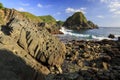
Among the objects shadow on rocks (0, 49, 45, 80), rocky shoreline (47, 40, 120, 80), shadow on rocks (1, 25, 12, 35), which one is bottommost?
rocky shoreline (47, 40, 120, 80)

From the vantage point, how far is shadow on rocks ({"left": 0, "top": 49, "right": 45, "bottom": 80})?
29.8 feet

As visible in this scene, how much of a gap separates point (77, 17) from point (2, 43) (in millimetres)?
186178

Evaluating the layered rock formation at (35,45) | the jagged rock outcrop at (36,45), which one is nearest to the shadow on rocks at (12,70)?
the layered rock formation at (35,45)

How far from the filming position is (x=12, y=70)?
9.57m

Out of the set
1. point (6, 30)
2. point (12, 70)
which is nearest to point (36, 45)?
point (6, 30)

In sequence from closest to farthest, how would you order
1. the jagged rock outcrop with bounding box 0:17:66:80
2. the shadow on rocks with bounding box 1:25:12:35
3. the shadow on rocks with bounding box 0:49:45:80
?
the shadow on rocks with bounding box 0:49:45:80
the shadow on rocks with bounding box 1:25:12:35
the jagged rock outcrop with bounding box 0:17:66:80

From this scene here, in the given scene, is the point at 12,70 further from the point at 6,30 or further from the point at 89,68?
the point at 89,68

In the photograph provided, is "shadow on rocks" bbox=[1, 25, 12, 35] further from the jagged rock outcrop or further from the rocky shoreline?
the rocky shoreline

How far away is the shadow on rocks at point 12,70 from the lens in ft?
29.8

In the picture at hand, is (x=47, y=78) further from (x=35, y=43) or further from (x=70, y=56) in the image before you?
(x=70, y=56)

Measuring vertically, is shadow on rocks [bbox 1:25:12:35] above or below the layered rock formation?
above

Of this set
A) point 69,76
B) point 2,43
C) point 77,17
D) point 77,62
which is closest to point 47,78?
point 69,76

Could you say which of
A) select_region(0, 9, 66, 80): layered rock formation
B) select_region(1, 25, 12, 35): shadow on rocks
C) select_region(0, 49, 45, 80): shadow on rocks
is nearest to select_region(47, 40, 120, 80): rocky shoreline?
select_region(0, 9, 66, 80): layered rock formation

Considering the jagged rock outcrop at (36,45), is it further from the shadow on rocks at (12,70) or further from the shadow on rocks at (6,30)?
the shadow on rocks at (12,70)
